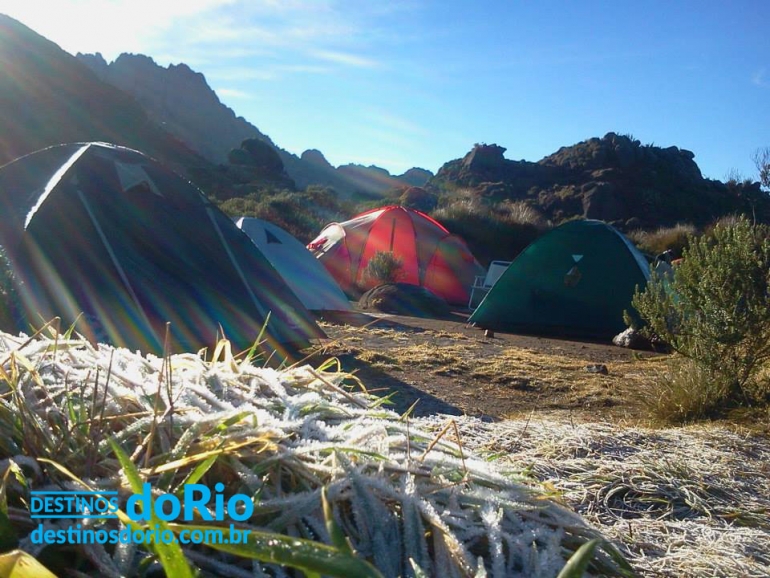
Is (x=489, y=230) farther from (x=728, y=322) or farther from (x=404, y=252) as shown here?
(x=728, y=322)

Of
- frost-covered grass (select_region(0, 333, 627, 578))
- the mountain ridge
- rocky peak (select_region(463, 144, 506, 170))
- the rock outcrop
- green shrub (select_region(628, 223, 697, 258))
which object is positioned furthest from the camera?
the mountain ridge

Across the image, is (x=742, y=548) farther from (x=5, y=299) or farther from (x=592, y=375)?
(x=5, y=299)

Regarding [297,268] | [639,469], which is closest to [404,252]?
[297,268]

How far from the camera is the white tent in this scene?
9899mm

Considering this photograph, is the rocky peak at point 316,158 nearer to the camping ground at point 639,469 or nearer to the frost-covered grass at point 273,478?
the camping ground at point 639,469

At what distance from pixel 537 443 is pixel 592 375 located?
157 inches

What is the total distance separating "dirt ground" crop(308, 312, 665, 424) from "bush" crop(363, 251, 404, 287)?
431cm

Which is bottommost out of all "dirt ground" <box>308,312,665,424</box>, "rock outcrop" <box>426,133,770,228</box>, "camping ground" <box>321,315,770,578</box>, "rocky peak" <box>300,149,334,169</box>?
"dirt ground" <box>308,312,665,424</box>

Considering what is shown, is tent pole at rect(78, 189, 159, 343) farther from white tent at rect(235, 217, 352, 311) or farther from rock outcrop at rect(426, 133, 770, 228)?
rock outcrop at rect(426, 133, 770, 228)

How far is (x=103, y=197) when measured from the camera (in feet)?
17.4

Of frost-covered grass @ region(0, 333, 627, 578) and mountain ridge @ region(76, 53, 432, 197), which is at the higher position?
mountain ridge @ region(76, 53, 432, 197)

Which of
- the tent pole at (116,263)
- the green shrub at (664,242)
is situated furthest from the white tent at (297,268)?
the green shrub at (664,242)

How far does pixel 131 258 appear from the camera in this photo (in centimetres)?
521

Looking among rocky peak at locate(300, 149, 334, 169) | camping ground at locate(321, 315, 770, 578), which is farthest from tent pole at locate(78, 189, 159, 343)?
rocky peak at locate(300, 149, 334, 169)
